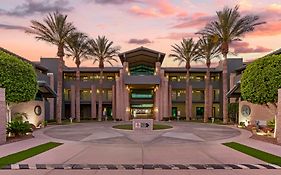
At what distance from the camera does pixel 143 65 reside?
226 ft

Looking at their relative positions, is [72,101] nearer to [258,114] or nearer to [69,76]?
[69,76]

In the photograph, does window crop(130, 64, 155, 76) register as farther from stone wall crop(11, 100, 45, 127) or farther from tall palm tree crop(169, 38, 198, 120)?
stone wall crop(11, 100, 45, 127)

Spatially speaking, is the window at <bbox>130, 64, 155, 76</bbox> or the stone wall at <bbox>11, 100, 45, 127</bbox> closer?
the stone wall at <bbox>11, 100, 45, 127</bbox>

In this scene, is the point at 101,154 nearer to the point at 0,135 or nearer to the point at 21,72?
the point at 0,135

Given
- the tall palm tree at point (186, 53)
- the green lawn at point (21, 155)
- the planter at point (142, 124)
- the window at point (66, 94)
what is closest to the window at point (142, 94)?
the tall palm tree at point (186, 53)

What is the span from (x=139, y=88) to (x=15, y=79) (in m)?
39.6

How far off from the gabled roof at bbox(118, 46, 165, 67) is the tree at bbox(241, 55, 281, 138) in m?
28.4

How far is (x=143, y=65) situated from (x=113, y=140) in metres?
45.6

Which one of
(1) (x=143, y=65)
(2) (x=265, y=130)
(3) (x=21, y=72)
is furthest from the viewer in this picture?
(1) (x=143, y=65)

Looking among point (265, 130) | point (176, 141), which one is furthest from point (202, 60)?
point (176, 141)

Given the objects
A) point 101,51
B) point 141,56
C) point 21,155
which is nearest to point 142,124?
point 21,155

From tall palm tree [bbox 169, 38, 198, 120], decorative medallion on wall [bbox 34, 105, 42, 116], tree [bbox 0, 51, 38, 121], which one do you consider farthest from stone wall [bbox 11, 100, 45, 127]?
tall palm tree [bbox 169, 38, 198, 120]

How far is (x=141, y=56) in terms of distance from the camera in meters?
58.4

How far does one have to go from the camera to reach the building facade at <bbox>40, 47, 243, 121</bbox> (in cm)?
5397
